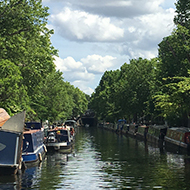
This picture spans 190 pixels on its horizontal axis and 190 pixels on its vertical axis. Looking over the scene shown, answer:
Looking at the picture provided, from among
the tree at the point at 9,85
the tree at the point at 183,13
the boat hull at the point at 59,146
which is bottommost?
the boat hull at the point at 59,146

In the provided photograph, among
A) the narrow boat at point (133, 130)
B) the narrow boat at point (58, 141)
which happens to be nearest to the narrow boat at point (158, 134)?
the narrow boat at point (58, 141)

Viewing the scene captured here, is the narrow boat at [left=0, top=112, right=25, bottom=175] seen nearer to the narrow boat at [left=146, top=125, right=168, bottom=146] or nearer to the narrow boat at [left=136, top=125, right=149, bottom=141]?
the narrow boat at [left=146, top=125, right=168, bottom=146]

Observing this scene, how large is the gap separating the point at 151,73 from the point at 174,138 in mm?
46484

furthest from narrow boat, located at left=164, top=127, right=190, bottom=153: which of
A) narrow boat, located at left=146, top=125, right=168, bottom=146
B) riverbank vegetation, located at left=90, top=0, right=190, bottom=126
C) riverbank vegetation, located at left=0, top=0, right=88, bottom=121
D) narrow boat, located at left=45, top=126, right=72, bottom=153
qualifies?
riverbank vegetation, located at left=0, top=0, right=88, bottom=121

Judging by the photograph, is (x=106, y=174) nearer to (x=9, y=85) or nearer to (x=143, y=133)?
(x=9, y=85)

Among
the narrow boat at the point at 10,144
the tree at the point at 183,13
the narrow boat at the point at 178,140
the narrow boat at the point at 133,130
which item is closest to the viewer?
the narrow boat at the point at 10,144

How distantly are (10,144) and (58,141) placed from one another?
25271mm

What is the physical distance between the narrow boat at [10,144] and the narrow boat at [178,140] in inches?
912

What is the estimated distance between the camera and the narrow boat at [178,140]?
48.6 meters

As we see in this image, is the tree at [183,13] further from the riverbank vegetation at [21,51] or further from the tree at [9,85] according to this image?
the tree at [9,85]

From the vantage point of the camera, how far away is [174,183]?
2933 cm

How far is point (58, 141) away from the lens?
56938 mm

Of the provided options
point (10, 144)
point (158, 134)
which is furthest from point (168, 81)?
point (10, 144)

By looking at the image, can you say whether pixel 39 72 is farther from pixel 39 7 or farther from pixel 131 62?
pixel 131 62
